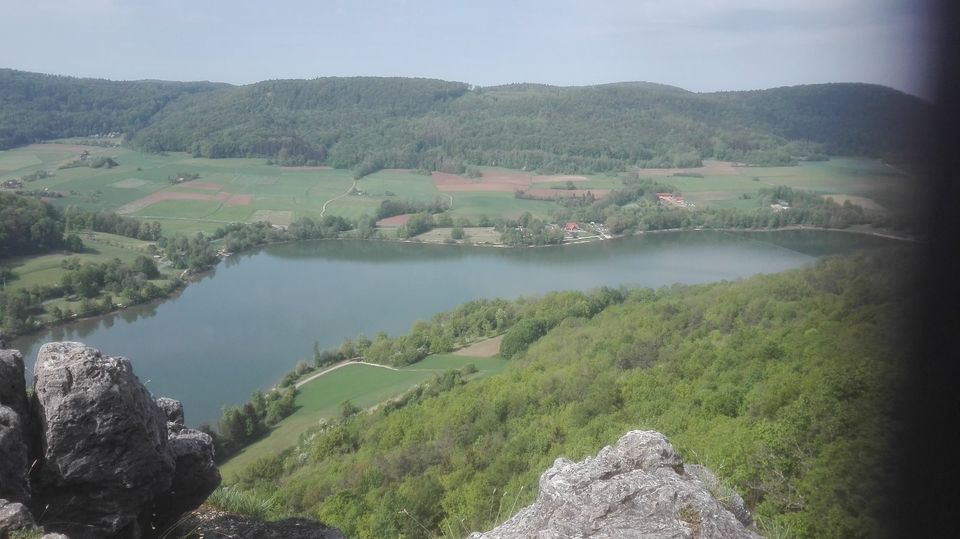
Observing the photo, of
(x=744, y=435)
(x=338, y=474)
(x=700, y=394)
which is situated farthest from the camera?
(x=338, y=474)

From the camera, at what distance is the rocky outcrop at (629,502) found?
7.57 ft

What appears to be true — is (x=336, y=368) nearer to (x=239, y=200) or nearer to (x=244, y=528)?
(x=244, y=528)

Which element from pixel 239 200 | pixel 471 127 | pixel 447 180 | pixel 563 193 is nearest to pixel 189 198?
pixel 239 200

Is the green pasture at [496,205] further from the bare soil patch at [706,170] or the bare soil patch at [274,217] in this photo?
the bare soil patch at [706,170]

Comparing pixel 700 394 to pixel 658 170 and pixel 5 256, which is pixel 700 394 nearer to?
pixel 5 256

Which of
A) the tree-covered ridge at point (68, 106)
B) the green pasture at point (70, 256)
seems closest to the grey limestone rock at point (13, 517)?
the green pasture at point (70, 256)

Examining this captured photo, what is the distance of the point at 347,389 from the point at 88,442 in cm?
1617

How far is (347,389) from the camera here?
18.5 m

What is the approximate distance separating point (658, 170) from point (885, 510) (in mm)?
54167

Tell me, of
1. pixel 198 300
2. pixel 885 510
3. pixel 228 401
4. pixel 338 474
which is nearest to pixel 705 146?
pixel 198 300

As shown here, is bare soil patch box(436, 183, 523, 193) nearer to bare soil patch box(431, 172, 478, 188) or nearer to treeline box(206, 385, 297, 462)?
bare soil patch box(431, 172, 478, 188)

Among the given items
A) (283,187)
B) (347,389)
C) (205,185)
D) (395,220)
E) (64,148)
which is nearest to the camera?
(347,389)

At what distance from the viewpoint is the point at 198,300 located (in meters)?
27.3

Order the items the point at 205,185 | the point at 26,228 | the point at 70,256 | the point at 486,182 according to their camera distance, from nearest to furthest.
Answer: the point at 26,228, the point at 70,256, the point at 205,185, the point at 486,182
